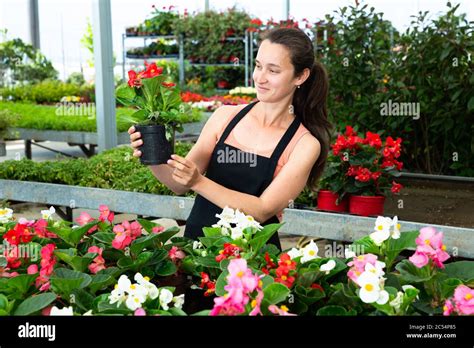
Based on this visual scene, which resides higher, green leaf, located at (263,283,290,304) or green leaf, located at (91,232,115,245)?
green leaf, located at (263,283,290,304)

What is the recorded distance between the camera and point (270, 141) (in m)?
2.72

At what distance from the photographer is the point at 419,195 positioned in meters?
5.53

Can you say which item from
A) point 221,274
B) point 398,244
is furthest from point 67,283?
point 398,244

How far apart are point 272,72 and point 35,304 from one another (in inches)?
50.2

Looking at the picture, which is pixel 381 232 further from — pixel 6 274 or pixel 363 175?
pixel 363 175

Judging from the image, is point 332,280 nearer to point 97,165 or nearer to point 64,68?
point 97,165

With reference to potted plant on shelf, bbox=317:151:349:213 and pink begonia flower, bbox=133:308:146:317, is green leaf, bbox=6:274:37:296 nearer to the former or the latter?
pink begonia flower, bbox=133:308:146:317

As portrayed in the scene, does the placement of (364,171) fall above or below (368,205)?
above

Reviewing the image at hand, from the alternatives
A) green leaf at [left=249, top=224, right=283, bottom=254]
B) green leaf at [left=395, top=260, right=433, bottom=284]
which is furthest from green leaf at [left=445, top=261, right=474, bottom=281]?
green leaf at [left=249, top=224, right=283, bottom=254]

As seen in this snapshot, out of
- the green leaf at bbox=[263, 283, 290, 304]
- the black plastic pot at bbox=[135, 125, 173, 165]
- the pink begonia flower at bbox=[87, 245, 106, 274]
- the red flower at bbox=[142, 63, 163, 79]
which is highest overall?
the red flower at bbox=[142, 63, 163, 79]
